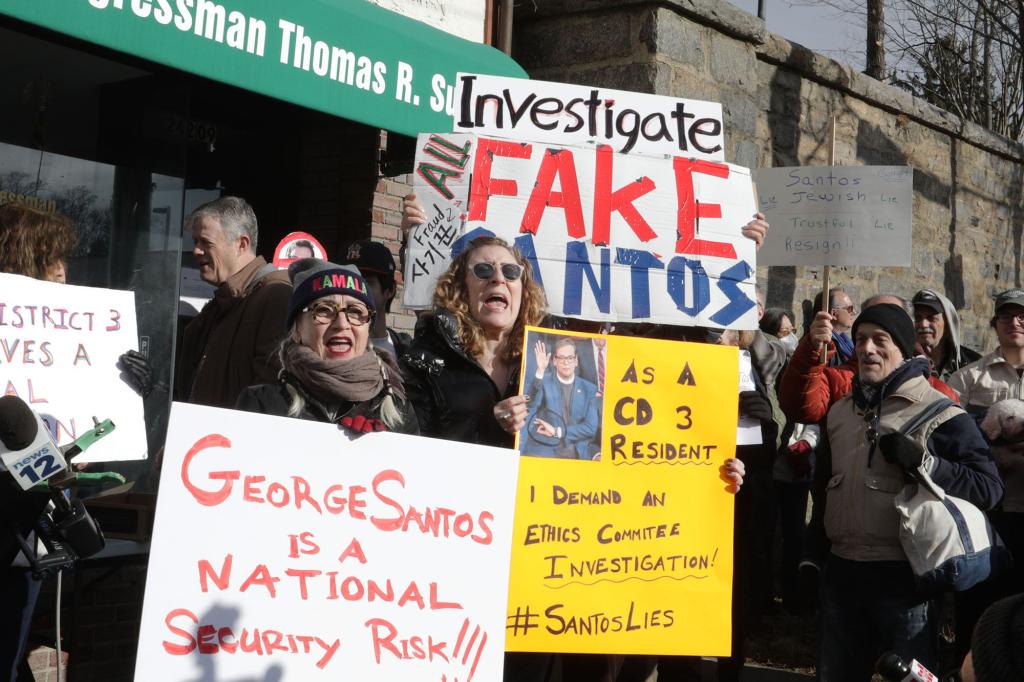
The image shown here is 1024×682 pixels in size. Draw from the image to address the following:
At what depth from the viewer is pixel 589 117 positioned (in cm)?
408

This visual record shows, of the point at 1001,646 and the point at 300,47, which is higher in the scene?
the point at 300,47

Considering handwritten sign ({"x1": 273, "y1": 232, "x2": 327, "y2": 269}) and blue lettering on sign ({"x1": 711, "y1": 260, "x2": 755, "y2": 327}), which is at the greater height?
handwritten sign ({"x1": 273, "y1": 232, "x2": 327, "y2": 269})

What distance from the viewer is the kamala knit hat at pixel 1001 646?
4.33 ft

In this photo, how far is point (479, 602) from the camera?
9.00ft

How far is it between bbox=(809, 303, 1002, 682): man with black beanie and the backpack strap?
0.01 metres

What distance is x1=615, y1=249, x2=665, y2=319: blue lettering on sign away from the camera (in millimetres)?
3816

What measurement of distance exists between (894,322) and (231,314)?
96.2 inches

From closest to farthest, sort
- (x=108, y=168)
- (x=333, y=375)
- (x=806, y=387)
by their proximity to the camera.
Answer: (x=333, y=375)
(x=806, y=387)
(x=108, y=168)

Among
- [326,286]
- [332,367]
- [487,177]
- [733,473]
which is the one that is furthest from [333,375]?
[733,473]

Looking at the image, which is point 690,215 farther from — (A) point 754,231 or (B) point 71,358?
(B) point 71,358

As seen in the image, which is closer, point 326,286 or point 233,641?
point 233,641

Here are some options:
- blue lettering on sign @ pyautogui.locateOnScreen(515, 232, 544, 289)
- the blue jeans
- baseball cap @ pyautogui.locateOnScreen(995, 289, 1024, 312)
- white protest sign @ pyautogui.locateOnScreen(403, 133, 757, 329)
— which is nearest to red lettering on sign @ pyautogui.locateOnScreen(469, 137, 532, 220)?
white protest sign @ pyautogui.locateOnScreen(403, 133, 757, 329)

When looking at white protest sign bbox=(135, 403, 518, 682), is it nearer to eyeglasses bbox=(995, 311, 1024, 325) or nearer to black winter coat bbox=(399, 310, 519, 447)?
black winter coat bbox=(399, 310, 519, 447)

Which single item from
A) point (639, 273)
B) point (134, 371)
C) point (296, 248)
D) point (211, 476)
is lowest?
point (211, 476)
